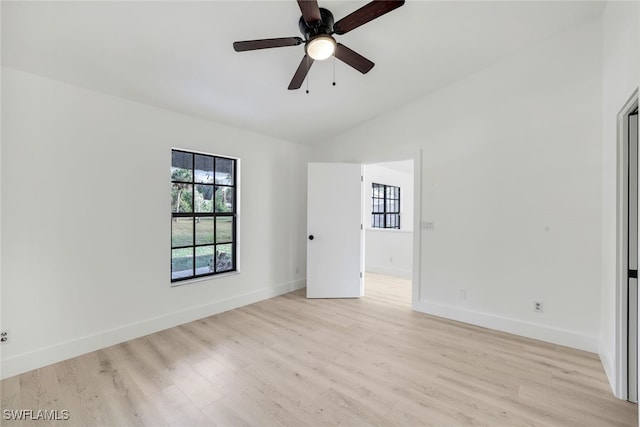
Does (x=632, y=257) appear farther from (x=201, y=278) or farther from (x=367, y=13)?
(x=201, y=278)

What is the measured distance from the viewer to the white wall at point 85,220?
2195 mm

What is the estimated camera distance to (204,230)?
347cm

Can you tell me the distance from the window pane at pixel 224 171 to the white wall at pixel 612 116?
3.69m

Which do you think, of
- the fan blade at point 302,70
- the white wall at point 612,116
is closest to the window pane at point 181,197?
the fan blade at point 302,70

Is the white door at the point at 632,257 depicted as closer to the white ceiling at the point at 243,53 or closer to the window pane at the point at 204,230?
the white ceiling at the point at 243,53

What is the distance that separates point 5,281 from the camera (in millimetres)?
2146

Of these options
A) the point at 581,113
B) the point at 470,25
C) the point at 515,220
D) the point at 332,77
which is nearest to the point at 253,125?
the point at 332,77

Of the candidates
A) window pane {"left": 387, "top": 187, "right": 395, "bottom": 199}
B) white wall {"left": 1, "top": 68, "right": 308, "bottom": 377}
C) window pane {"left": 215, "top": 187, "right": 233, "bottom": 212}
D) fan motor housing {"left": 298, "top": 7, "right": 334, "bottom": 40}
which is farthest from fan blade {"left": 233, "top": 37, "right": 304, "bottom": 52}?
window pane {"left": 387, "top": 187, "right": 395, "bottom": 199}

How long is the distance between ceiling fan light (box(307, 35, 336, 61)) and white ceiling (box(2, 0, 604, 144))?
46 centimetres

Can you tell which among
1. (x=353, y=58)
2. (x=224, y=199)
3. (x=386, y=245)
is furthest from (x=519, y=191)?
(x=224, y=199)

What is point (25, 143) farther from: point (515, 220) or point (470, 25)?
point (515, 220)

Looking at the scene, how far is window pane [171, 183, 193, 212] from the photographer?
10.5ft

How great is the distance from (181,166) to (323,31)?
2.24 meters

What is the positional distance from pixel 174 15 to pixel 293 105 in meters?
1.59
